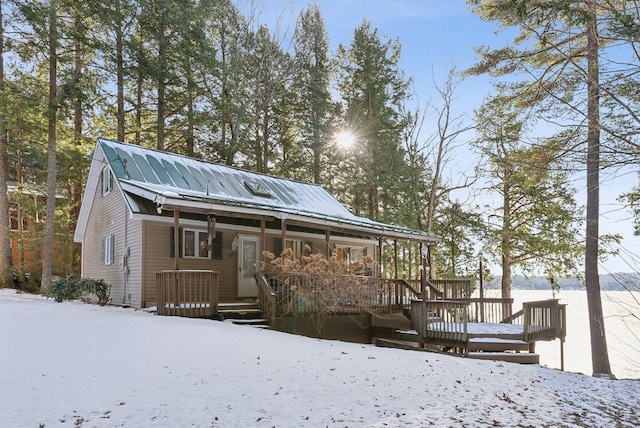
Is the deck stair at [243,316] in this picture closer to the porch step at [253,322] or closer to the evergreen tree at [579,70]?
the porch step at [253,322]

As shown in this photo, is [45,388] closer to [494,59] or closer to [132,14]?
[494,59]

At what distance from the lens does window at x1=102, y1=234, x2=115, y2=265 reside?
14.4m

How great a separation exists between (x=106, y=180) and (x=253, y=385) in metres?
12.7

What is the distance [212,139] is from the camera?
83.1 feet

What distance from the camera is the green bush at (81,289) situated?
44.2 feet

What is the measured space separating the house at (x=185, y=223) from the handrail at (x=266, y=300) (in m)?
1.11

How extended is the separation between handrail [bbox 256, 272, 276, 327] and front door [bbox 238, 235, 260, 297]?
3.11 meters

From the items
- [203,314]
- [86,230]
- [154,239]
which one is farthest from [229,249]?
[86,230]

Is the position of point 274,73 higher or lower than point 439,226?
higher

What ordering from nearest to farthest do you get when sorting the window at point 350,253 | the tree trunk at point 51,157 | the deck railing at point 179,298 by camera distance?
1. the deck railing at point 179,298
2. the window at point 350,253
3. the tree trunk at point 51,157

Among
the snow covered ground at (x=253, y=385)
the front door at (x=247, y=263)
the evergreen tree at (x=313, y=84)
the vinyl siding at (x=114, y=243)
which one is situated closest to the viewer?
the snow covered ground at (x=253, y=385)

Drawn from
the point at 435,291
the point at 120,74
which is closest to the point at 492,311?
the point at 435,291

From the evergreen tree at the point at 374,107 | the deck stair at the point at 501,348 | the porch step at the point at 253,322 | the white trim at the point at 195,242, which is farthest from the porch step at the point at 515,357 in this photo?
the evergreen tree at the point at 374,107

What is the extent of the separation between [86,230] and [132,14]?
11567mm
